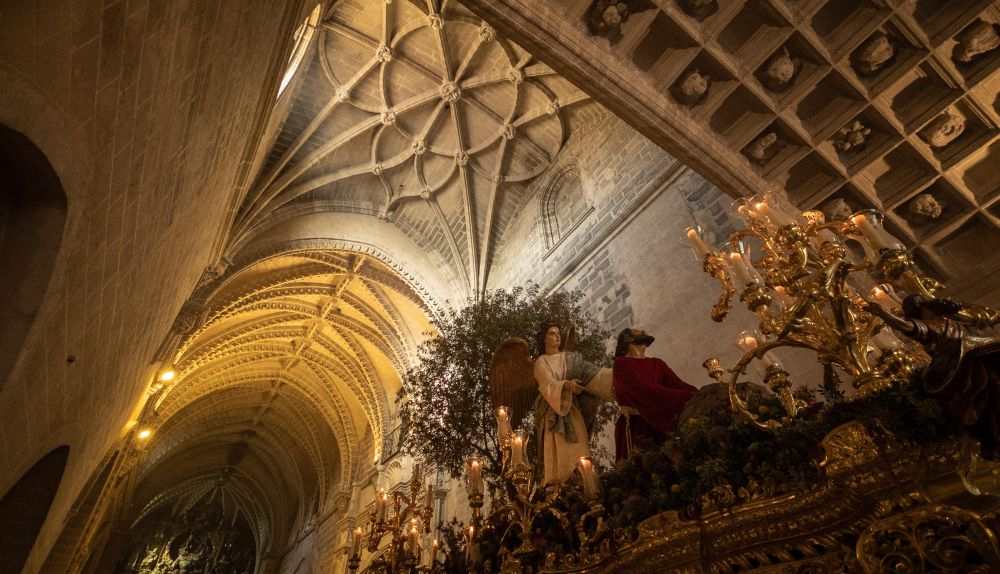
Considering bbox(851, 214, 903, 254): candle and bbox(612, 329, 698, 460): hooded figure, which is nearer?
bbox(851, 214, 903, 254): candle

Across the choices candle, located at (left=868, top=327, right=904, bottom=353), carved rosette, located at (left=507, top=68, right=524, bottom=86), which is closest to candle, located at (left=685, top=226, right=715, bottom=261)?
candle, located at (left=868, top=327, right=904, bottom=353)

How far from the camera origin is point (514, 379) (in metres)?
4.89

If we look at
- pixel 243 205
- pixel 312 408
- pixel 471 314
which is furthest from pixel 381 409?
pixel 471 314

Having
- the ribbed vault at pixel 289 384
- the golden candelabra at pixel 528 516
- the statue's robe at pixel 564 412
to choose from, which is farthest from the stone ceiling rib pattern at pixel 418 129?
the golden candelabra at pixel 528 516

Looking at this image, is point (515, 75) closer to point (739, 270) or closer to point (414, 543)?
point (739, 270)

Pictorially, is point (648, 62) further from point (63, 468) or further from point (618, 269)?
point (63, 468)

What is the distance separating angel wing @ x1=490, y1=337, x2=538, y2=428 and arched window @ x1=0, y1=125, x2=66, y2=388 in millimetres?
3204

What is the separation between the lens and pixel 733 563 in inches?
86.4

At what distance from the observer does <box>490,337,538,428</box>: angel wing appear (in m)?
4.83

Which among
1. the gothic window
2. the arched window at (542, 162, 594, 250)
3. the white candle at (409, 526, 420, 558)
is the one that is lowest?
the white candle at (409, 526, 420, 558)

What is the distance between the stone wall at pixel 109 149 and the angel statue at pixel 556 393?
3.08 meters

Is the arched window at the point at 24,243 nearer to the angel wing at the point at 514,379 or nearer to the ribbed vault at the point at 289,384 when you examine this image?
the angel wing at the point at 514,379

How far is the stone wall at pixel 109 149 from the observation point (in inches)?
94.6

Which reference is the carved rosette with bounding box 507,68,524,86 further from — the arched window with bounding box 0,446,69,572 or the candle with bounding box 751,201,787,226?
the arched window with bounding box 0,446,69,572
